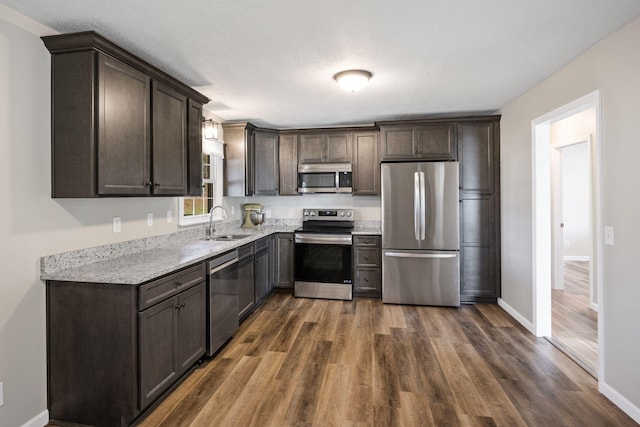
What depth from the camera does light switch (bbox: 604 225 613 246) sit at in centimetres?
219

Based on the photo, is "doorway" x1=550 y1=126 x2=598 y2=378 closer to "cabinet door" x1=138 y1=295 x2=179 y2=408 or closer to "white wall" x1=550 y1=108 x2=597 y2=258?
"white wall" x1=550 y1=108 x2=597 y2=258

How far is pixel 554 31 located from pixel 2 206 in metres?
3.50

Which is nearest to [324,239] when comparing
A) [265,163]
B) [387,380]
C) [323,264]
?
[323,264]

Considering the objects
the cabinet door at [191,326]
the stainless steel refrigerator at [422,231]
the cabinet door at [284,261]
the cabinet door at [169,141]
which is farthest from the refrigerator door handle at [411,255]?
the cabinet door at [169,141]

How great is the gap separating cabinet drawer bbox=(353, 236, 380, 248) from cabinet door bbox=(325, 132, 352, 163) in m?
1.11

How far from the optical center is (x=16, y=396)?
6.03ft

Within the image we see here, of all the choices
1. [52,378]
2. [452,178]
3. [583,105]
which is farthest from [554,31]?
[52,378]

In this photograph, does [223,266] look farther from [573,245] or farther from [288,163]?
[573,245]

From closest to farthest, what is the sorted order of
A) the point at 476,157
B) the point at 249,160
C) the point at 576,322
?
the point at 576,322 → the point at 476,157 → the point at 249,160

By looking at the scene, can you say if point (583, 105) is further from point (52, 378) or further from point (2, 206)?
point (52, 378)

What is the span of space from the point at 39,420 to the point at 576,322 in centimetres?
471

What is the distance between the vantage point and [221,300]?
9.53 feet

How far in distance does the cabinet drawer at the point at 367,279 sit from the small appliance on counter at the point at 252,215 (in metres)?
1.61

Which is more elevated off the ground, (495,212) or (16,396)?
(495,212)
